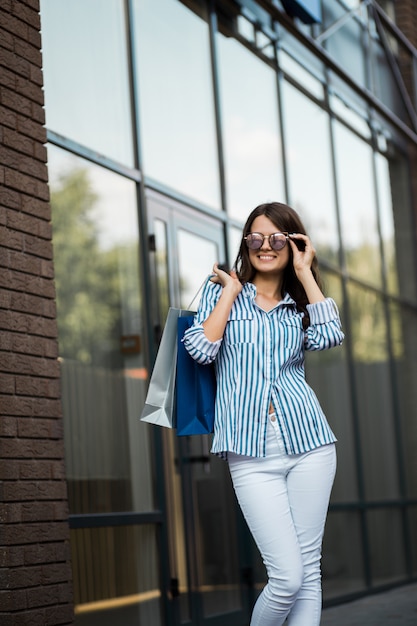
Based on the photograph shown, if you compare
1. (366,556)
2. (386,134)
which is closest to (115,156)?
(366,556)

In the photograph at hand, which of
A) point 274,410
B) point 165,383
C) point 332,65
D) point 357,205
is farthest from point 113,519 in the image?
point 357,205

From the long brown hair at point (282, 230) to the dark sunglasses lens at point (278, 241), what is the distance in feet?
0.29

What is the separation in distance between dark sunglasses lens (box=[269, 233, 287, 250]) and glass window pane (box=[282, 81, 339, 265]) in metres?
5.26

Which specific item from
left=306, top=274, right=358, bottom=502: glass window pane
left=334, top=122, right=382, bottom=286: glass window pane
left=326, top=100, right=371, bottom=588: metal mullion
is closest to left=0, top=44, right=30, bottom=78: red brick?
left=306, top=274, right=358, bottom=502: glass window pane

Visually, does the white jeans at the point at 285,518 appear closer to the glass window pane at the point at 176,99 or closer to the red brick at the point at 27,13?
the red brick at the point at 27,13

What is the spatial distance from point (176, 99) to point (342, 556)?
4.32 m

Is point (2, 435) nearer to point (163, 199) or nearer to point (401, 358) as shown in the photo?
point (163, 199)

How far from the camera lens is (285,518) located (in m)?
4.00

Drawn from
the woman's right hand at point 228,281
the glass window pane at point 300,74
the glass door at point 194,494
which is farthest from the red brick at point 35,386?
the glass window pane at point 300,74

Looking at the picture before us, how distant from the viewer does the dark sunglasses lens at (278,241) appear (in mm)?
4215

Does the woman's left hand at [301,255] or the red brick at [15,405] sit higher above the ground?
the woman's left hand at [301,255]

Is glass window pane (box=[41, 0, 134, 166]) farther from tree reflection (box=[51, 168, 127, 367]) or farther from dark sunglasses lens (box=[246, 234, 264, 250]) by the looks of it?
dark sunglasses lens (box=[246, 234, 264, 250])

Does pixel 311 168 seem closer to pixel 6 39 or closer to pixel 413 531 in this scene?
pixel 413 531

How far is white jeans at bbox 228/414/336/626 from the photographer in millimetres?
3971
